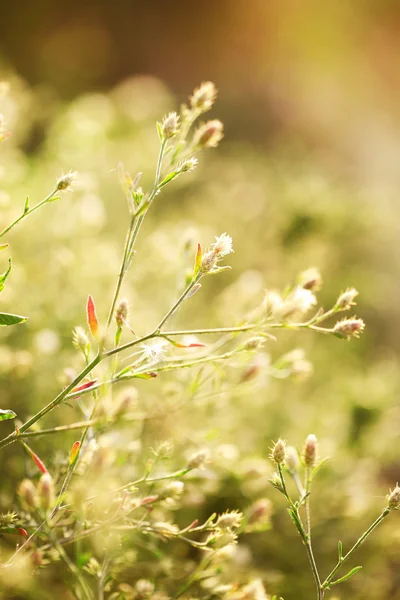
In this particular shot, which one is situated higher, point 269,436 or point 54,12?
point 54,12

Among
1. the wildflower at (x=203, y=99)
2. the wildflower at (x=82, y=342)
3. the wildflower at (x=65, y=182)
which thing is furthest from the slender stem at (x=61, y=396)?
the wildflower at (x=203, y=99)

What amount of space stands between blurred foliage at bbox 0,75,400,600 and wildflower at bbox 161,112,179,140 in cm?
26

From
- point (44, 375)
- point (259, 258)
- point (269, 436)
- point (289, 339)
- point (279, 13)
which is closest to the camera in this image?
point (44, 375)

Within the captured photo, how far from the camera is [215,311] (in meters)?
1.12

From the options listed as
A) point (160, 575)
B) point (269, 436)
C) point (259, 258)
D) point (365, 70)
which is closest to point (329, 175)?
point (259, 258)

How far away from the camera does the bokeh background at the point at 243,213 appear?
936 mm

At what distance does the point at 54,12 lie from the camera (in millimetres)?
2096

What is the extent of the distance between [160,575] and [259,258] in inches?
36.4

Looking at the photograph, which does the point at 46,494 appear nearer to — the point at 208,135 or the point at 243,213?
the point at 208,135

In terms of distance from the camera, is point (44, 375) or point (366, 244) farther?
point (366, 244)

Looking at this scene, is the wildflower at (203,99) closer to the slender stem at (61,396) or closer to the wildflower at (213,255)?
the wildflower at (213,255)

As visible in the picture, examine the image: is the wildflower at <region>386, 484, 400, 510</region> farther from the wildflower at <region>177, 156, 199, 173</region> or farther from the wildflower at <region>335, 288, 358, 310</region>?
the wildflower at <region>177, 156, 199, 173</region>

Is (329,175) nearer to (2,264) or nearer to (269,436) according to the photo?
(269,436)

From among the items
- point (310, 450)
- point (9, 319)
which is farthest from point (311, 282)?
point (9, 319)
